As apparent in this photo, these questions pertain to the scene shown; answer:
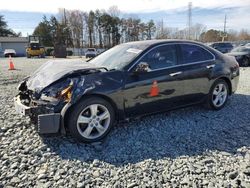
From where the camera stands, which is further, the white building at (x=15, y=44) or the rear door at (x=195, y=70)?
the white building at (x=15, y=44)

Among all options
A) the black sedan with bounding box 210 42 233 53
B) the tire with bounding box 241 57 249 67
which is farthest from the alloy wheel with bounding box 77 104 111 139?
the black sedan with bounding box 210 42 233 53

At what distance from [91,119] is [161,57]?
175 centimetres

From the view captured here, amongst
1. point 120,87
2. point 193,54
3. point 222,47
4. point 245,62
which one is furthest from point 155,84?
point 222,47

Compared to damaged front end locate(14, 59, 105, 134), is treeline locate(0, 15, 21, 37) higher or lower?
higher

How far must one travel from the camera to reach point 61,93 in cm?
372

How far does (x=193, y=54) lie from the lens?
201 inches

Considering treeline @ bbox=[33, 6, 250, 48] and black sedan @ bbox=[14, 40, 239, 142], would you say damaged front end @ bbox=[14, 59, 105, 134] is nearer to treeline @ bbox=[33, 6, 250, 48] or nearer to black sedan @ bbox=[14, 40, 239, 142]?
black sedan @ bbox=[14, 40, 239, 142]

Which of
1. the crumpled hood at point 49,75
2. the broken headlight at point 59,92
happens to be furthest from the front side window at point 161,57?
the broken headlight at point 59,92

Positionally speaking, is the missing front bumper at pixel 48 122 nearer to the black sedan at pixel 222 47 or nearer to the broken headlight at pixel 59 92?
the broken headlight at pixel 59 92

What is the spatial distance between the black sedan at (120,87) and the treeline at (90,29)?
190 feet

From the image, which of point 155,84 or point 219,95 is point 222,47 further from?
point 155,84

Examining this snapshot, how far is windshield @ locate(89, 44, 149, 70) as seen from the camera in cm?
439

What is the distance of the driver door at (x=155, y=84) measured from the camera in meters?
4.20

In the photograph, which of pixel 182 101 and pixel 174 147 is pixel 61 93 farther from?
pixel 182 101
